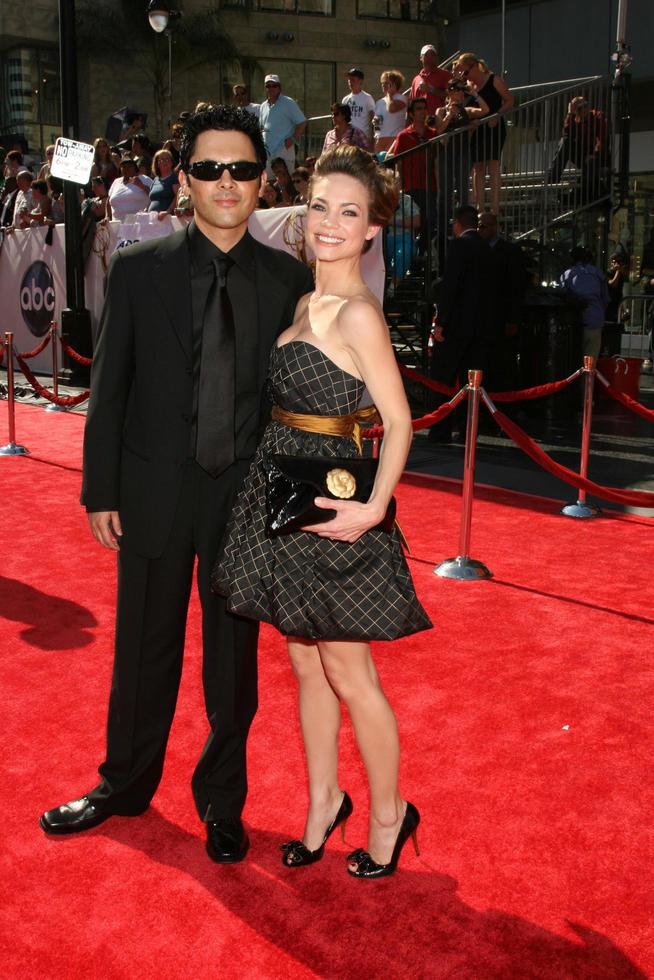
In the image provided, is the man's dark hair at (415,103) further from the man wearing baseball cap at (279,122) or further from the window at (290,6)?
the window at (290,6)

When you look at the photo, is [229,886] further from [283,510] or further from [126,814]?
[283,510]

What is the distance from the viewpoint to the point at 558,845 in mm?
3104

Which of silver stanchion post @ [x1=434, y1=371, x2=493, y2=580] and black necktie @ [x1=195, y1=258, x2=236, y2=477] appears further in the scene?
silver stanchion post @ [x1=434, y1=371, x2=493, y2=580]

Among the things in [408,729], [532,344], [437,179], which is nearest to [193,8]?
[437,179]

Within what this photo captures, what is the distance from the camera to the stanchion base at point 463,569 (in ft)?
19.0

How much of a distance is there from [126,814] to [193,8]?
29119mm

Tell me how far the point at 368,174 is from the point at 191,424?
32.1 inches

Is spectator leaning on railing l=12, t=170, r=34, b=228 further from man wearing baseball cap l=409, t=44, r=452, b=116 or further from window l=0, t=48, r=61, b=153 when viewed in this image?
window l=0, t=48, r=61, b=153

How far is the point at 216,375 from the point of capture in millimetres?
2869

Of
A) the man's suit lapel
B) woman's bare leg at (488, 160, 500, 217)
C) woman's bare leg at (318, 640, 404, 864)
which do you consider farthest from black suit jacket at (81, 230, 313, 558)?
woman's bare leg at (488, 160, 500, 217)

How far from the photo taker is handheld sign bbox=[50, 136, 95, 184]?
1105 centimetres

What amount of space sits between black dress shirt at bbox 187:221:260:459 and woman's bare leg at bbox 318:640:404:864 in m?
0.64

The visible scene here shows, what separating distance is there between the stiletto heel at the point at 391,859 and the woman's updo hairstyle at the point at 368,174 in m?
1.66

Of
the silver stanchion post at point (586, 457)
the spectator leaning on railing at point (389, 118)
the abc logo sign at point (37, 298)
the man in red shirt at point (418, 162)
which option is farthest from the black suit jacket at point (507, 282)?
the abc logo sign at point (37, 298)
